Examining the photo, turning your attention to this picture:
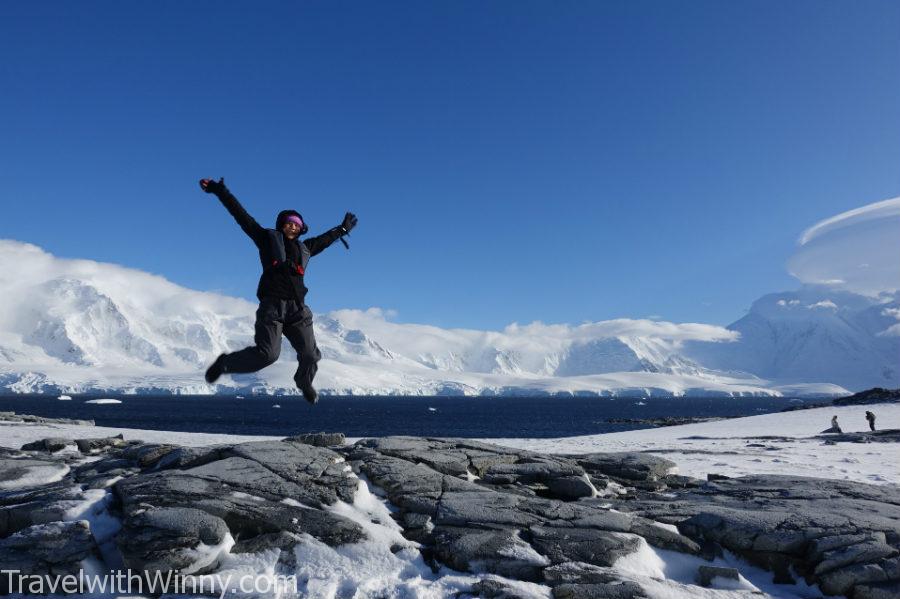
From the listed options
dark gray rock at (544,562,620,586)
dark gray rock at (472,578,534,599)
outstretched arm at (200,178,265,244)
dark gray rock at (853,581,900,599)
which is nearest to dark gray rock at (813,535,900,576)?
dark gray rock at (853,581,900,599)

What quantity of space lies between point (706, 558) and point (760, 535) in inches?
40.1

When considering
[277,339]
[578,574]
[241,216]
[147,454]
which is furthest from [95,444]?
[578,574]

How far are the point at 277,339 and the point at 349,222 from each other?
1568 mm

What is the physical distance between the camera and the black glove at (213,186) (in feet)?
18.3

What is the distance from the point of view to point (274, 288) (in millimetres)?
5949

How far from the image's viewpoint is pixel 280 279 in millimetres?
5945

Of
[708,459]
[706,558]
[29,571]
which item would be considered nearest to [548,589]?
[706,558]

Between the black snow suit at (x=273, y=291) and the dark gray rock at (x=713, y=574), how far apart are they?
20.2ft

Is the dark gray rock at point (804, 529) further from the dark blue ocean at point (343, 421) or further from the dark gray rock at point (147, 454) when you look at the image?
the dark blue ocean at point (343, 421)

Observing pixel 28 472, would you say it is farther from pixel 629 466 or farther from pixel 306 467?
pixel 629 466

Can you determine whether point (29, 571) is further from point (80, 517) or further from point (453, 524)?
point (453, 524)

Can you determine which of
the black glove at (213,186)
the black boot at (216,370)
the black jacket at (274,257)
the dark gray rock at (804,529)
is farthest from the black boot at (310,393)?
the dark gray rock at (804,529)

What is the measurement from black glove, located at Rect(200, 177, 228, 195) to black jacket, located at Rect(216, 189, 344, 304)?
0.13 ft

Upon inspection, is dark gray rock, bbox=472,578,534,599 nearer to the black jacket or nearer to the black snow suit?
the black snow suit
